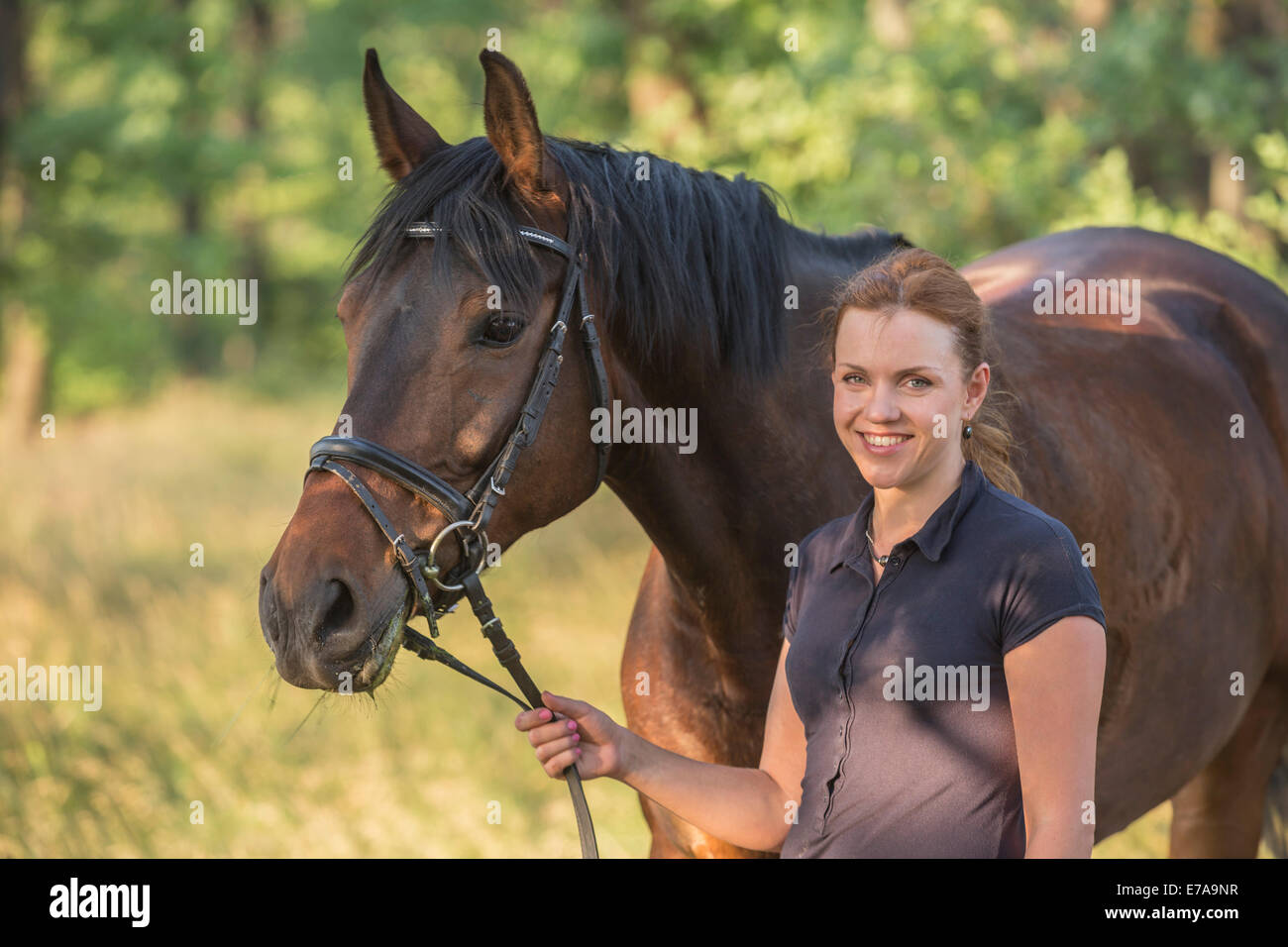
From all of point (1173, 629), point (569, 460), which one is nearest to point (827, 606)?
point (569, 460)

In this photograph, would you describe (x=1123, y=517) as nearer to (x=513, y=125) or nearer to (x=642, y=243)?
(x=642, y=243)

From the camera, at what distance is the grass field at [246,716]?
5.18 m

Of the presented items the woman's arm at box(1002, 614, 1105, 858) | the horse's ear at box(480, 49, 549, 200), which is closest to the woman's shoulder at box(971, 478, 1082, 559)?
the woman's arm at box(1002, 614, 1105, 858)

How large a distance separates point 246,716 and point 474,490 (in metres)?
4.90

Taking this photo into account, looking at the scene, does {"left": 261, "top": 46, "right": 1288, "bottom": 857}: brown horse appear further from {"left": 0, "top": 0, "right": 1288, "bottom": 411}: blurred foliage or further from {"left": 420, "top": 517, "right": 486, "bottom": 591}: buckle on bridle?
{"left": 0, "top": 0, "right": 1288, "bottom": 411}: blurred foliage

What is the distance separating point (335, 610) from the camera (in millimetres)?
2062

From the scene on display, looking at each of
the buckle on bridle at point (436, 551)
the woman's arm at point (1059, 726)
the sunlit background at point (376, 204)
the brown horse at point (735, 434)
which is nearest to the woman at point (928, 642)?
the woman's arm at point (1059, 726)

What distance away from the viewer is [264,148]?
56.8 ft

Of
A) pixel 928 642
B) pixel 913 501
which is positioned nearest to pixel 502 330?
pixel 913 501

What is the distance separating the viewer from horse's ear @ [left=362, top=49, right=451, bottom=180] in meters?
2.54

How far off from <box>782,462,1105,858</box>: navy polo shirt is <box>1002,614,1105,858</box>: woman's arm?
4cm

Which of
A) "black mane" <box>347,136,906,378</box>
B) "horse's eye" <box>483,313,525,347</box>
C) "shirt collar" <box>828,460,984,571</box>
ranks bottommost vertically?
"shirt collar" <box>828,460,984,571</box>
